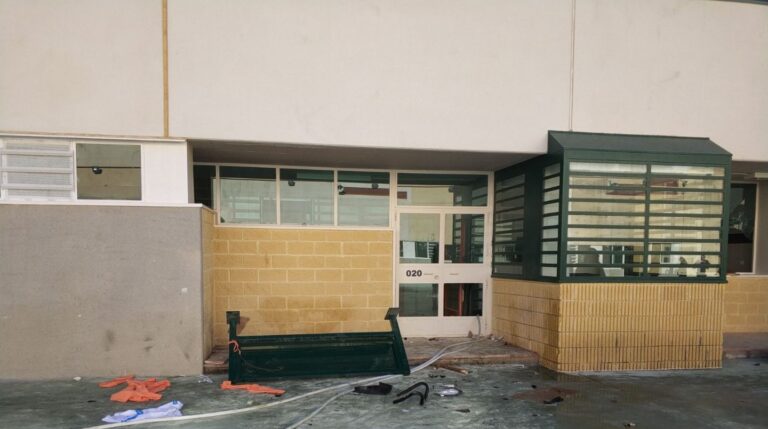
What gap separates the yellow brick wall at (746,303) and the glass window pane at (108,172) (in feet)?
31.7

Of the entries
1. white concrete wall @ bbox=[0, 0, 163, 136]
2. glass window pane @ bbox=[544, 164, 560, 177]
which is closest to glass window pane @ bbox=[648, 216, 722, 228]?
glass window pane @ bbox=[544, 164, 560, 177]

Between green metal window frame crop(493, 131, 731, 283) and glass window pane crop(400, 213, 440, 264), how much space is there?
1.79 meters

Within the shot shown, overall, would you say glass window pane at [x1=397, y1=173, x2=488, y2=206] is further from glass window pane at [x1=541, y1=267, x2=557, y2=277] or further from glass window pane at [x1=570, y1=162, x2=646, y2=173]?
glass window pane at [x1=570, y1=162, x2=646, y2=173]

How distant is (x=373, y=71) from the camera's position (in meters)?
5.78

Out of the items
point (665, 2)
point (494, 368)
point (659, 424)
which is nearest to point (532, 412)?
point (659, 424)

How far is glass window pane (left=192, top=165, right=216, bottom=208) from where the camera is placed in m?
6.82

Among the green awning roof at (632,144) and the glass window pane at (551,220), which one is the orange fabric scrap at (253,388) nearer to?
the glass window pane at (551,220)

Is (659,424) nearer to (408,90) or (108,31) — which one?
(408,90)

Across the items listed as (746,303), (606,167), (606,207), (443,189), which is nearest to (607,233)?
(606,207)

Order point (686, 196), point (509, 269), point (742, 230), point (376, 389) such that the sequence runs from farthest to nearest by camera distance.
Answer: point (742, 230) < point (509, 269) < point (686, 196) < point (376, 389)

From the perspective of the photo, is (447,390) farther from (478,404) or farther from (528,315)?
(528,315)

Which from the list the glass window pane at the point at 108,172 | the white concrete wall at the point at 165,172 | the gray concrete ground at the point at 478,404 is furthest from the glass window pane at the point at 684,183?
the glass window pane at the point at 108,172

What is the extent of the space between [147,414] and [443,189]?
17.0 ft

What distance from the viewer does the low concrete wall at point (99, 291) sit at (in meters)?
5.26
